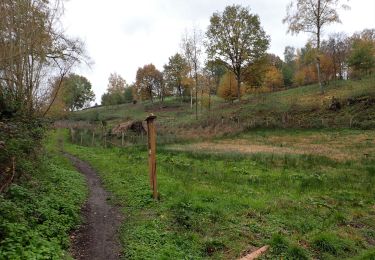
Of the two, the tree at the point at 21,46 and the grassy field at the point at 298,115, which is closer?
the tree at the point at 21,46

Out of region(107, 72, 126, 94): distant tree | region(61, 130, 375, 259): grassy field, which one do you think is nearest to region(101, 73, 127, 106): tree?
region(107, 72, 126, 94): distant tree

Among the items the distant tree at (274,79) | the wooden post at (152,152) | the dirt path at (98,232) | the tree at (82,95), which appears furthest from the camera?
the tree at (82,95)

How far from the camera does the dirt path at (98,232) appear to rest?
7.64 meters

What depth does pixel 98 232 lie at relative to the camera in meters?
8.91

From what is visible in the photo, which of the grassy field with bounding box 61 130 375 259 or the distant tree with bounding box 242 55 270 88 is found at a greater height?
the distant tree with bounding box 242 55 270 88

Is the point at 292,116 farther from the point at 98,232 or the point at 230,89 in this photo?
the point at 98,232

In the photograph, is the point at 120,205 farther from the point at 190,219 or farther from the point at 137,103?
the point at 137,103

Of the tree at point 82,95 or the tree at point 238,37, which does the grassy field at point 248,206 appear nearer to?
the tree at point 238,37

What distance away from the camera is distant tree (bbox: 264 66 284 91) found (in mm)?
63156

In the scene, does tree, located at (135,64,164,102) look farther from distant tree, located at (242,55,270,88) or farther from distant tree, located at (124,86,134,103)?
distant tree, located at (242,55,270,88)

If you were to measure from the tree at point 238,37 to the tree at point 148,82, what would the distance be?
39.2 metres

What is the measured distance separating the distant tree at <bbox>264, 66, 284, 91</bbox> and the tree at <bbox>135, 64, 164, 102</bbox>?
26047mm

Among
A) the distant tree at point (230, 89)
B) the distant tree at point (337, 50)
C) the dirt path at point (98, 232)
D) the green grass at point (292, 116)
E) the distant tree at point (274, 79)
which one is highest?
the distant tree at point (337, 50)

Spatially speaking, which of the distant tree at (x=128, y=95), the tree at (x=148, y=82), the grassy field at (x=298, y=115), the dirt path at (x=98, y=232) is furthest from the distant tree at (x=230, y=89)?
the distant tree at (x=128, y=95)
